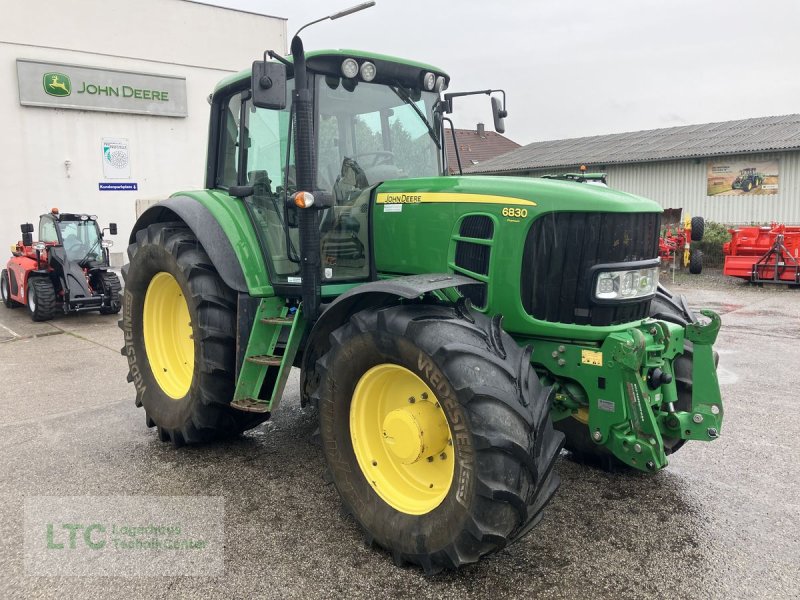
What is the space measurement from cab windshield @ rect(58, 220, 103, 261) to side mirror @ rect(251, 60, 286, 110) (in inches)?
378

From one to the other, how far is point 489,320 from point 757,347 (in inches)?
237

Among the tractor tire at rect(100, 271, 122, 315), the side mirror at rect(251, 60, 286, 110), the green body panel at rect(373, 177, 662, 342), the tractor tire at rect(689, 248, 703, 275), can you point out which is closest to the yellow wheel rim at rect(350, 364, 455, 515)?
the green body panel at rect(373, 177, 662, 342)

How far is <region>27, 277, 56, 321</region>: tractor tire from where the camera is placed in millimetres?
10504

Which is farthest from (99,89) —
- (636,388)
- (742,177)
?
(742,177)

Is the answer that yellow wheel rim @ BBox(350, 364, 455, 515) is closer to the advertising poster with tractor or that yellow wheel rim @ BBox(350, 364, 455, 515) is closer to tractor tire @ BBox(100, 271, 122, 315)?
tractor tire @ BBox(100, 271, 122, 315)

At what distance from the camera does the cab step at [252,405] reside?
3.77 meters

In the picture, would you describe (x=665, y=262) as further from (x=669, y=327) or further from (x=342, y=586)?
(x=342, y=586)

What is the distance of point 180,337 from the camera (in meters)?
4.84

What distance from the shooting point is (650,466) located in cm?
308

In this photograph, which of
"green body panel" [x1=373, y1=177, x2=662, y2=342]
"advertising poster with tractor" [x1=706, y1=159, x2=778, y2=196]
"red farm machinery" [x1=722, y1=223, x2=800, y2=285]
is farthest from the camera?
"advertising poster with tractor" [x1=706, y1=159, x2=778, y2=196]

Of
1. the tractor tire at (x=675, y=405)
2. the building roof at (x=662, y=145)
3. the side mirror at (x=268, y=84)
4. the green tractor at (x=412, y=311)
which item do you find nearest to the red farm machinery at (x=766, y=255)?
the building roof at (x=662, y=145)

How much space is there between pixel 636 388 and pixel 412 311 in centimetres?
111

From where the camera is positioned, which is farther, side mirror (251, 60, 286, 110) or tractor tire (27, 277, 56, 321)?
tractor tire (27, 277, 56, 321)

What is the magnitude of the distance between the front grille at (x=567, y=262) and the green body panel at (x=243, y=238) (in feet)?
5.54
